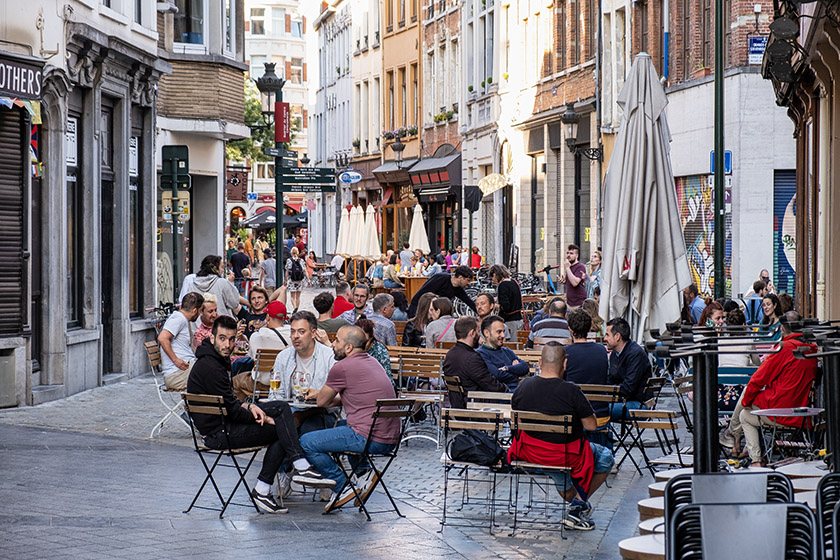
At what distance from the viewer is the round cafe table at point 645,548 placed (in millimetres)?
5809

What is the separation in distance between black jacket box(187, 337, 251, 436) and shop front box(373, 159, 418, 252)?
146ft

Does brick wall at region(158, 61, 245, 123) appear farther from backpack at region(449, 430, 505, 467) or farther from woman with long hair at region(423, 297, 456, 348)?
backpack at region(449, 430, 505, 467)

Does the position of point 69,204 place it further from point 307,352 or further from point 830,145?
point 830,145

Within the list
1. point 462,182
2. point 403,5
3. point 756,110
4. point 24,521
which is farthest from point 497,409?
point 403,5

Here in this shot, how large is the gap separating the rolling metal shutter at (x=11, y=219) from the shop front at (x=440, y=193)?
33.0 metres

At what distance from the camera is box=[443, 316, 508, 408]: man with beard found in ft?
39.8

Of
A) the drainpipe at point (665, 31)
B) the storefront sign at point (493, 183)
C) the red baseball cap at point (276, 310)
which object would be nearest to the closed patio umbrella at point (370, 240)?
the storefront sign at point (493, 183)

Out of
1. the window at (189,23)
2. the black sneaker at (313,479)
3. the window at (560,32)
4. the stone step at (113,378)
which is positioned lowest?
the black sneaker at (313,479)

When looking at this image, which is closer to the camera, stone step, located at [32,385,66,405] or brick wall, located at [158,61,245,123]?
stone step, located at [32,385,66,405]

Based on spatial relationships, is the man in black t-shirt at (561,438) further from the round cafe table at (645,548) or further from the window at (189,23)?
the window at (189,23)

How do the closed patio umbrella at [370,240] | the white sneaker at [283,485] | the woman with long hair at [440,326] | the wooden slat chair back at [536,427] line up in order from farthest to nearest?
1. the closed patio umbrella at [370,240]
2. the woman with long hair at [440,326]
3. the white sneaker at [283,485]
4. the wooden slat chair back at [536,427]

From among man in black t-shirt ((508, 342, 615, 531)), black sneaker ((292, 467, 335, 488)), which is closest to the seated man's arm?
black sneaker ((292, 467, 335, 488))

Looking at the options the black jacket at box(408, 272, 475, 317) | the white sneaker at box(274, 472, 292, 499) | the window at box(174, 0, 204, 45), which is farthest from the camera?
the window at box(174, 0, 204, 45)

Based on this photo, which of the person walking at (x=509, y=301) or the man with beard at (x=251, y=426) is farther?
the person walking at (x=509, y=301)
